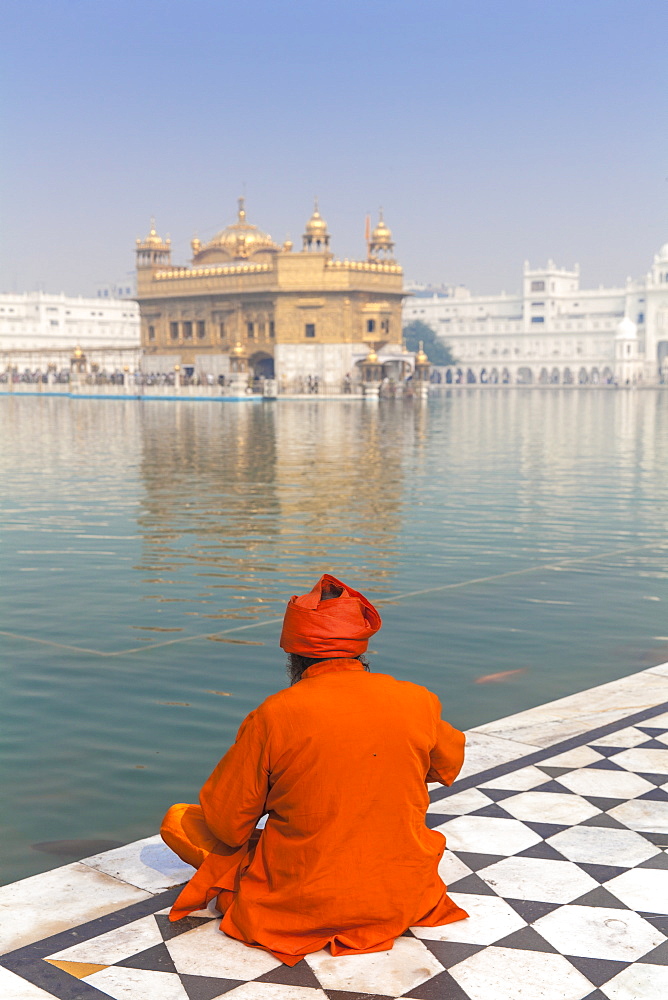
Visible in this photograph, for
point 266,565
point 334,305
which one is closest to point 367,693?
point 266,565

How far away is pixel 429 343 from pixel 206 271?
44.0 meters

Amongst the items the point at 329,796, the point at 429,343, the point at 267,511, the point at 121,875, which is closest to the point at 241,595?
the point at 267,511

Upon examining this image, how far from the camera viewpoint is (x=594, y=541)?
10.2m

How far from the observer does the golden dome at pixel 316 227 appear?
2285 inches

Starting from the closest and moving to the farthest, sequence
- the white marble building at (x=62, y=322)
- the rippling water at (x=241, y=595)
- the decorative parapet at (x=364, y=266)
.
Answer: the rippling water at (x=241, y=595), the decorative parapet at (x=364, y=266), the white marble building at (x=62, y=322)

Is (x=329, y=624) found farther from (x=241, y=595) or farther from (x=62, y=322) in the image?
(x=62, y=322)

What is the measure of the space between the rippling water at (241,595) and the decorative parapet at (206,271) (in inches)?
1695

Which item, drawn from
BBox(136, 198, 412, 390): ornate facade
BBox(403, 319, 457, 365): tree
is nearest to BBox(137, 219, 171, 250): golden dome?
BBox(136, 198, 412, 390): ornate facade

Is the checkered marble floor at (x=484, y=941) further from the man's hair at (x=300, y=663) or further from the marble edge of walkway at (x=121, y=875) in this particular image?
the man's hair at (x=300, y=663)

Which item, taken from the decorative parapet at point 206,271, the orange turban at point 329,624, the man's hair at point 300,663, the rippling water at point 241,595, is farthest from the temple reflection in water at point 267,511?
the decorative parapet at point 206,271

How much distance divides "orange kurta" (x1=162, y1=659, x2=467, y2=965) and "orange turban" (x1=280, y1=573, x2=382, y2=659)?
0.04m

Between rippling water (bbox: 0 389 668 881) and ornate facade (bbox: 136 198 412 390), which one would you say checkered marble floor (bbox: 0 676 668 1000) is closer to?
rippling water (bbox: 0 389 668 881)

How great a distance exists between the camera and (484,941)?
2.82 meters

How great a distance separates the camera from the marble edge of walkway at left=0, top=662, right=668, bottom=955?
2994mm
